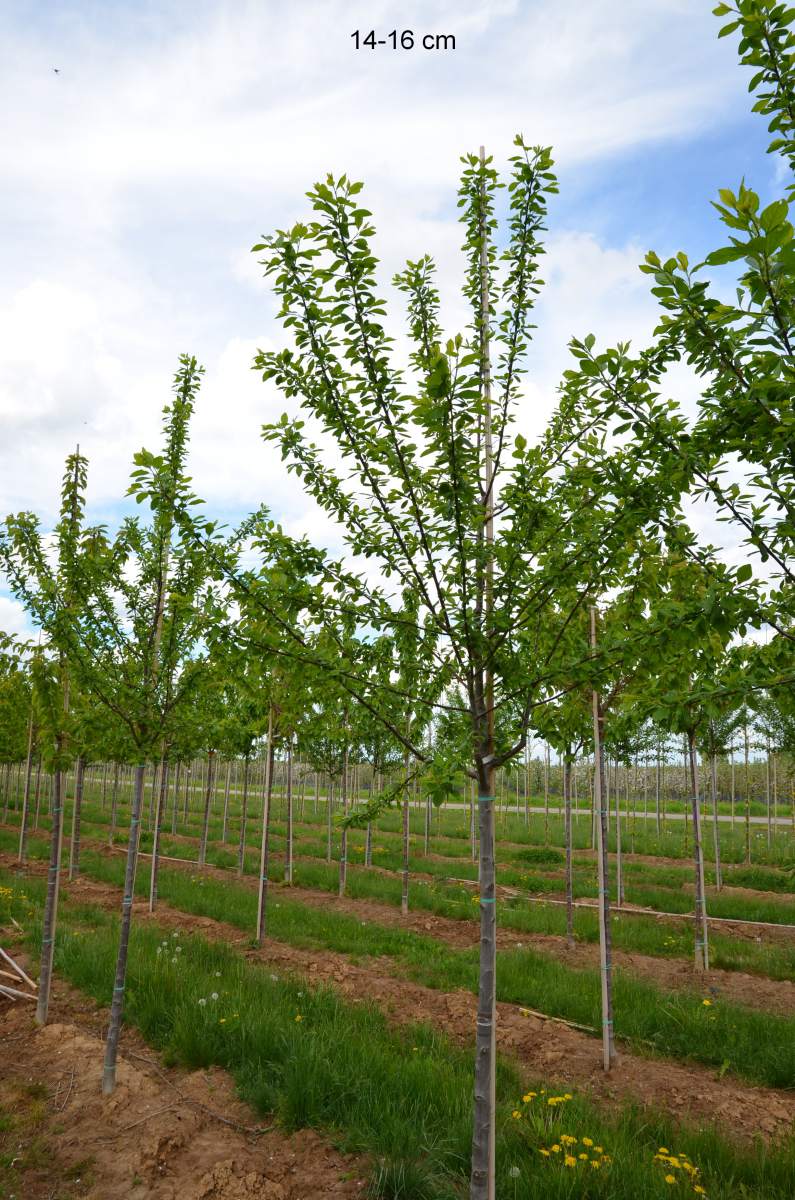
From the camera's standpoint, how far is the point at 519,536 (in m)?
3.62

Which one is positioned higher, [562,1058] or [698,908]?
[698,908]

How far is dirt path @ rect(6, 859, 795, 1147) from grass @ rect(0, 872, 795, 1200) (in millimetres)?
418

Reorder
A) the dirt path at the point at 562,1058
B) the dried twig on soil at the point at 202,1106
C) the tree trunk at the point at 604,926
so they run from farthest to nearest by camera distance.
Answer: the tree trunk at the point at 604,926, the dirt path at the point at 562,1058, the dried twig on soil at the point at 202,1106

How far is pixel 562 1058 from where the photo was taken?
624 cm

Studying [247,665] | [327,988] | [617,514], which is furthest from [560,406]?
[327,988]

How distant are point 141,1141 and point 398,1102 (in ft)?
5.95

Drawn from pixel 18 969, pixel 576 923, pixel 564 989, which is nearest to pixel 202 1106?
pixel 18 969

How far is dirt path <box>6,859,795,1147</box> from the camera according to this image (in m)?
5.27

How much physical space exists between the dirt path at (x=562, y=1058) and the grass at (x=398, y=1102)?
42 cm

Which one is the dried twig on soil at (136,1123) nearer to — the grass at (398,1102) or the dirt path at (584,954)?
the grass at (398,1102)

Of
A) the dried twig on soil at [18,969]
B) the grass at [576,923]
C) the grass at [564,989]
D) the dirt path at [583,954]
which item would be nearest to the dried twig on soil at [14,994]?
the dried twig on soil at [18,969]

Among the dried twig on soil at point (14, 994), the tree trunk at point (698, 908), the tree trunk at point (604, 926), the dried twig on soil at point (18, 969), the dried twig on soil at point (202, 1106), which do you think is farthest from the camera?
the tree trunk at point (698, 908)

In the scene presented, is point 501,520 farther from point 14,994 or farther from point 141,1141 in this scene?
A: point 14,994

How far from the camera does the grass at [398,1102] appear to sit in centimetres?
404
